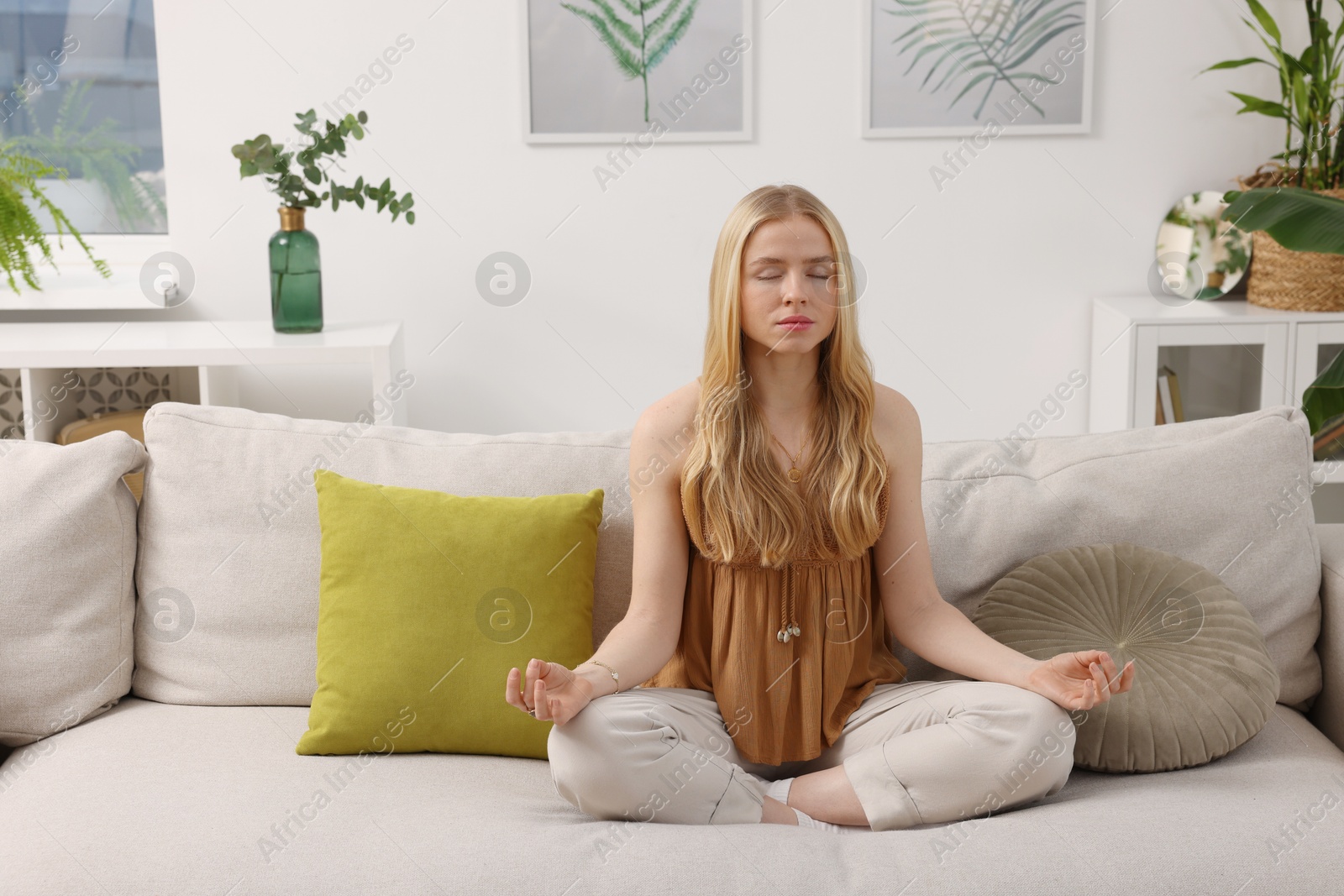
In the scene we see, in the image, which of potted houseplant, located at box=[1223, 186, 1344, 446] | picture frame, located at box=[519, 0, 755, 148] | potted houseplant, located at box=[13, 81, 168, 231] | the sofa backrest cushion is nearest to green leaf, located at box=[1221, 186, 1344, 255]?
potted houseplant, located at box=[1223, 186, 1344, 446]

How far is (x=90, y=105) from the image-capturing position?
2924mm

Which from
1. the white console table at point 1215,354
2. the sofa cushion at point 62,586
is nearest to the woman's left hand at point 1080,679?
the sofa cushion at point 62,586

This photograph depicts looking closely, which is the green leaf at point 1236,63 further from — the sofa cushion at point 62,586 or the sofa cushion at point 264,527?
the sofa cushion at point 62,586

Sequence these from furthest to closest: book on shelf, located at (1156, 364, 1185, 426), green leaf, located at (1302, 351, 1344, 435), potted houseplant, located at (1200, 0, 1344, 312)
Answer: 1. book on shelf, located at (1156, 364, 1185, 426)
2. potted houseplant, located at (1200, 0, 1344, 312)
3. green leaf, located at (1302, 351, 1344, 435)

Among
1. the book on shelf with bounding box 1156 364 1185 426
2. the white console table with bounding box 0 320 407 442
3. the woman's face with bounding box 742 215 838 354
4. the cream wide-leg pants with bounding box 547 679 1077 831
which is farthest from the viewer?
the book on shelf with bounding box 1156 364 1185 426

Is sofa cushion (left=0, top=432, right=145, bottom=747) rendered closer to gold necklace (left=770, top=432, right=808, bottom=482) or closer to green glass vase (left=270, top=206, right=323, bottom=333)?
gold necklace (left=770, top=432, right=808, bottom=482)

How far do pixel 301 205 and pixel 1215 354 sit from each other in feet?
7.21

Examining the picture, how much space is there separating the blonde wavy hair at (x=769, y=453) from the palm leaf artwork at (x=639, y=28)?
1.48 meters

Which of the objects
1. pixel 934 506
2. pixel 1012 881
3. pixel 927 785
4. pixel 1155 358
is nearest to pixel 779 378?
pixel 934 506

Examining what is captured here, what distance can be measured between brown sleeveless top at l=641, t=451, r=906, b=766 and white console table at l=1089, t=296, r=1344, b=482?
1492 mm

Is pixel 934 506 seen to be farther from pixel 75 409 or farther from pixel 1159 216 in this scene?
pixel 75 409

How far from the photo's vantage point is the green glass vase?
2555 mm

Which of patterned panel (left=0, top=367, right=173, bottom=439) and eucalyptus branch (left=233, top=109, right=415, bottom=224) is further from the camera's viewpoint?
patterned panel (left=0, top=367, right=173, bottom=439)

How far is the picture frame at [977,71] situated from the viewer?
9.14 ft
